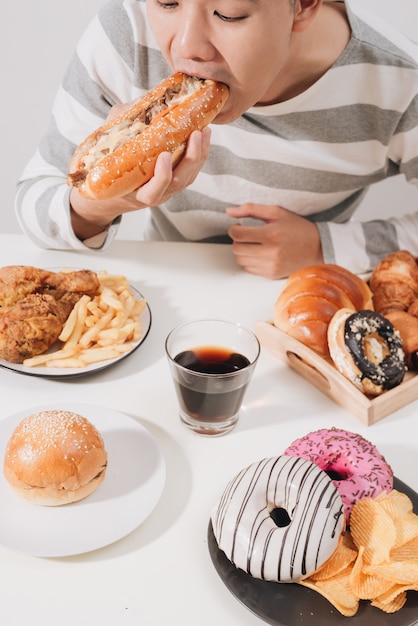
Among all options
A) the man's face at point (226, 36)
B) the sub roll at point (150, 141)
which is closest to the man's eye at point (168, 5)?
the man's face at point (226, 36)

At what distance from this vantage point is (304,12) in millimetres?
1425

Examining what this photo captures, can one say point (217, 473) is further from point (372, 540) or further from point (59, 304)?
point (59, 304)

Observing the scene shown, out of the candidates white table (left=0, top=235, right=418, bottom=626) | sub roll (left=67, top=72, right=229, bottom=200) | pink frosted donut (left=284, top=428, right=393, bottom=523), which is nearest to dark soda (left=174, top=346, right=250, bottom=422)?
white table (left=0, top=235, right=418, bottom=626)

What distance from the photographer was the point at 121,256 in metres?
1.87

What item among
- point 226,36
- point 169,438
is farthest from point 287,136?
point 169,438

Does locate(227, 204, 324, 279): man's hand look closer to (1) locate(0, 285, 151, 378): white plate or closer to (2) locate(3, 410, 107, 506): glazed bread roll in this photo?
(1) locate(0, 285, 151, 378): white plate

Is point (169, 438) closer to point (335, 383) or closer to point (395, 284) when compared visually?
point (335, 383)

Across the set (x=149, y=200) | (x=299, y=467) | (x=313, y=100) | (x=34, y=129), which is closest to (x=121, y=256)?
(x=149, y=200)

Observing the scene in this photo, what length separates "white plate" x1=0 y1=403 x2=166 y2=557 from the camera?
1047 mm

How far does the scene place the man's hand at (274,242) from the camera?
1800 millimetres

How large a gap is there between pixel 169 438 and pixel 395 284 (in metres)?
0.67

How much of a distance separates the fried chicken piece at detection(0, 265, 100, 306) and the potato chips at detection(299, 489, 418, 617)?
801 millimetres

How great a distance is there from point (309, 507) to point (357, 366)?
1.39ft

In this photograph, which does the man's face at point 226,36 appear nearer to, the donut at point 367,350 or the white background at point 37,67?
the donut at point 367,350
